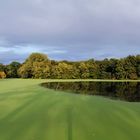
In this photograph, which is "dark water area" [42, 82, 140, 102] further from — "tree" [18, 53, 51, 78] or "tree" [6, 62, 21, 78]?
"tree" [6, 62, 21, 78]

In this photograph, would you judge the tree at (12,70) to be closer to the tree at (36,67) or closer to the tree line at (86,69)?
the tree line at (86,69)

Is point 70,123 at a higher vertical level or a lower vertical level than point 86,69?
lower

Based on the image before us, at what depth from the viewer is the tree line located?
76.8 meters

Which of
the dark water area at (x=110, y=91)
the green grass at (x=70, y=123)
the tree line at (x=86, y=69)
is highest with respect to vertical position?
the tree line at (x=86, y=69)

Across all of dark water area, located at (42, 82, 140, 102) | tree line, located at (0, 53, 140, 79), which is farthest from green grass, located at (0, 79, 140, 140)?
tree line, located at (0, 53, 140, 79)

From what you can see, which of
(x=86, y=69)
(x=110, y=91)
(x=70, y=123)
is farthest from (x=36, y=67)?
(x=70, y=123)

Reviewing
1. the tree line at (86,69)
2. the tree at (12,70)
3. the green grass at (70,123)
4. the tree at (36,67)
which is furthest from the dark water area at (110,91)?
the tree at (12,70)

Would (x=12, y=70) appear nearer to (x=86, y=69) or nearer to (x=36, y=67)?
(x=36, y=67)

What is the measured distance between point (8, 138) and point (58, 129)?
1.91 m

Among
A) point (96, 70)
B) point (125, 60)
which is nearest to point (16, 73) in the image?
point (96, 70)

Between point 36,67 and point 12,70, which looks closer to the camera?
point 36,67

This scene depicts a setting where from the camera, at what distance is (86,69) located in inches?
3120

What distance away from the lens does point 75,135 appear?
10000 millimetres

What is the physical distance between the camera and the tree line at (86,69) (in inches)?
3024
